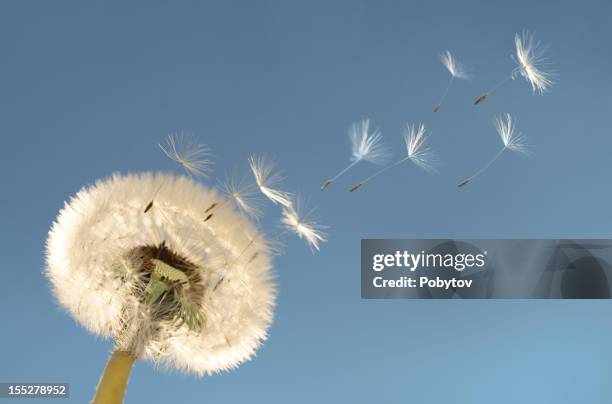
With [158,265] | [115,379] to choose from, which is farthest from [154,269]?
[115,379]

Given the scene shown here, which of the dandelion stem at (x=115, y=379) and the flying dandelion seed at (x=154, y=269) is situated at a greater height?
the flying dandelion seed at (x=154, y=269)

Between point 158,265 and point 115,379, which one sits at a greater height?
point 158,265

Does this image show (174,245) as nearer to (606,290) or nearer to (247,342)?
(247,342)

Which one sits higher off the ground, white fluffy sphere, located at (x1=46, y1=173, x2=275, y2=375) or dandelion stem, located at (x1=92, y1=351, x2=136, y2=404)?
white fluffy sphere, located at (x1=46, y1=173, x2=275, y2=375)

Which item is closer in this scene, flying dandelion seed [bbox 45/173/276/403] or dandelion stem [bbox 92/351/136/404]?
dandelion stem [bbox 92/351/136/404]

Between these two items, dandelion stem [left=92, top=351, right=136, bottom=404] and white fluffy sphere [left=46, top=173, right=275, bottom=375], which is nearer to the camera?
dandelion stem [left=92, top=351, right=136, bottom=404]

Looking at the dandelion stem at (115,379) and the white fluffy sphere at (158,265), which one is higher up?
the white fluffy sphere at (158,265)

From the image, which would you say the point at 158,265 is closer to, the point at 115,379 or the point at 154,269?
Result: the point at 154,269

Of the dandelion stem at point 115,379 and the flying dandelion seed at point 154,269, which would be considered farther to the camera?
the flying dandelion seed at point 154,269
